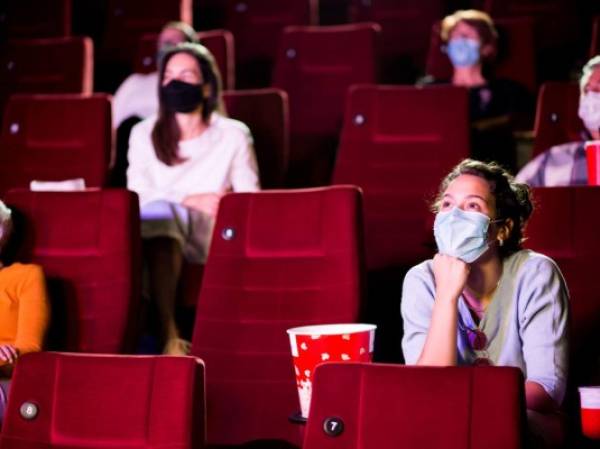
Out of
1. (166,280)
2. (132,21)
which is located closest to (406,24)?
(132,21)

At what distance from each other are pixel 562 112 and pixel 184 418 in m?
1.94

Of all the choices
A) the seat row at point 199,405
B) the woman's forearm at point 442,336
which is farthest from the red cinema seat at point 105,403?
the woman's forearm at point 442,336

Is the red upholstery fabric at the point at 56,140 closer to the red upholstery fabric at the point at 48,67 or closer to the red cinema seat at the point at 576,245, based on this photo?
the red upholstery fabric at the point at 48,67

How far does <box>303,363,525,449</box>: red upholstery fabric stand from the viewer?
4.81 feet

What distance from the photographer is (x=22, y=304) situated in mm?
2451

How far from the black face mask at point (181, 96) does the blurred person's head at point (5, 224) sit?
0.84 m

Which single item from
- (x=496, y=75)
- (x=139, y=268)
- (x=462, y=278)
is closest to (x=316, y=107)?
(x=496, y=75)

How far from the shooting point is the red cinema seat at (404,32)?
4.67 metres

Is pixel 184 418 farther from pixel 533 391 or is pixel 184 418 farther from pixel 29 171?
pixel 29 171

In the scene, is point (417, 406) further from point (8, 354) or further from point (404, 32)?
point (404, 32)

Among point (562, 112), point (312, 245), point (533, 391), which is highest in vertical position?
point (562, 112)

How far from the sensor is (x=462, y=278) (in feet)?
6.02

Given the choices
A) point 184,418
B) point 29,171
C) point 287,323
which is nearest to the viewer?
point 184,418

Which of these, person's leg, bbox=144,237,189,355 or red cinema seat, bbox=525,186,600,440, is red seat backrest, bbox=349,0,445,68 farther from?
red cinema seat, bbox=525,186,600,440
